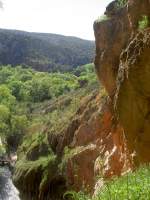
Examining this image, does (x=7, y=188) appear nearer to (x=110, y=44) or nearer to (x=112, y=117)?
(x=112, y=117)

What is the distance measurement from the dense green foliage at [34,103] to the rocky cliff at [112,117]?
4.27 metres

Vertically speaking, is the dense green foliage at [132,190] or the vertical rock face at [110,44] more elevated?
the vertical rock face at [110,44]

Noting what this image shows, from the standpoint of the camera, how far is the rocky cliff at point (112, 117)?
17.8 m

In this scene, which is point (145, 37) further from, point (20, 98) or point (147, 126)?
point (20, 98)

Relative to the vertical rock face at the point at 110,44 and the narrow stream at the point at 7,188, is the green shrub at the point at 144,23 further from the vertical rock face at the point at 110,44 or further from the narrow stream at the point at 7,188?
the narrow stream at the point at 7,188

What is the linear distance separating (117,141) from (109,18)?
6.07m

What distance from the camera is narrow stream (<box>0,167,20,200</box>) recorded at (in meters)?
42.8

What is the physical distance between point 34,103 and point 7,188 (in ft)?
138

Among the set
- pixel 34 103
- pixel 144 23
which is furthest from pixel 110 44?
pixel 34 103

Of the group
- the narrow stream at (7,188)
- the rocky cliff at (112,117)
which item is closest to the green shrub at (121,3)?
the rocky cliff at (112,117)

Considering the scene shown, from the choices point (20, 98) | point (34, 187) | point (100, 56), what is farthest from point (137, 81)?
point (20, 98)

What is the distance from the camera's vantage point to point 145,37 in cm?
1742

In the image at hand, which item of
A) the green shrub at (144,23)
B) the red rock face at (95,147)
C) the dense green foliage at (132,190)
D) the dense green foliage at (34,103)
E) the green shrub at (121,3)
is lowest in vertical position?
the dense green foliage at (34,103)

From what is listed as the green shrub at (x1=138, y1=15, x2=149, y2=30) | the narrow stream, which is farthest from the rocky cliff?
the narrow stream
